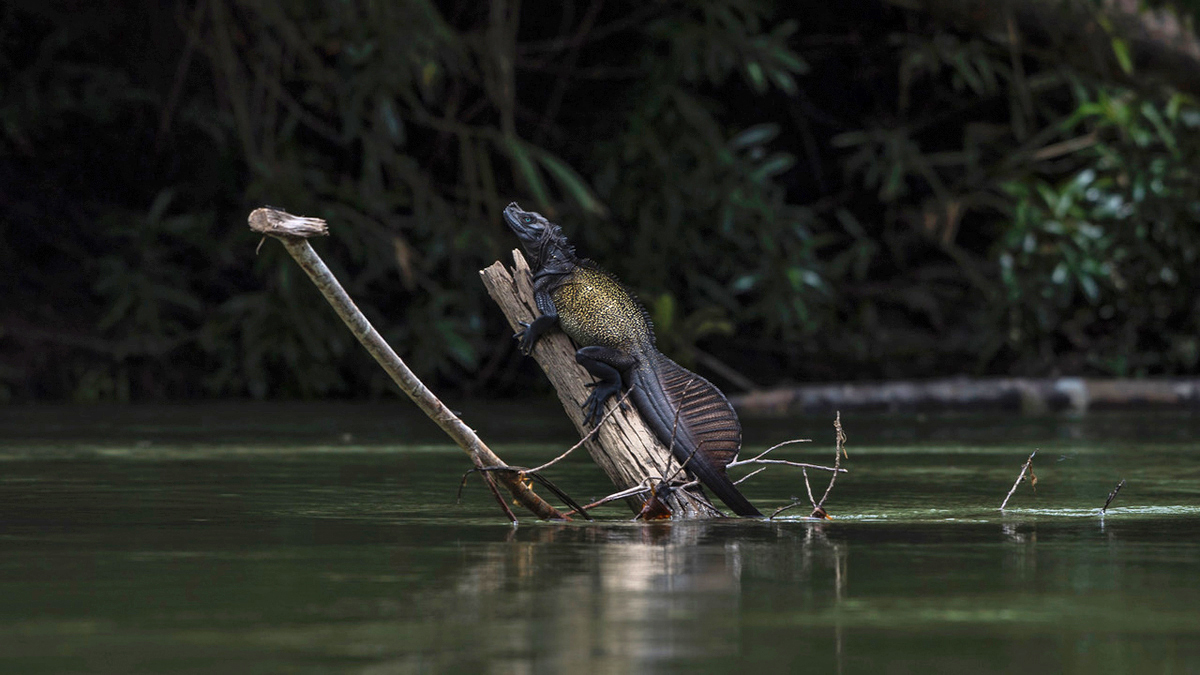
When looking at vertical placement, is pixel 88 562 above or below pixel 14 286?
below

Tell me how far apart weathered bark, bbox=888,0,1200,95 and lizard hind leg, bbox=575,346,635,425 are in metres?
6.38

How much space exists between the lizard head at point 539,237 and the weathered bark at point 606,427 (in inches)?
1.7

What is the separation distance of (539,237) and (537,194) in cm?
458

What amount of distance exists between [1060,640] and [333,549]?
1.43 meters

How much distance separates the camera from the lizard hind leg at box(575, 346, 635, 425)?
3977 millimetres

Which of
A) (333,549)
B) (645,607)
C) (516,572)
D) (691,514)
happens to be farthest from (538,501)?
(645,607)

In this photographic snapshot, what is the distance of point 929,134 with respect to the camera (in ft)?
41.8

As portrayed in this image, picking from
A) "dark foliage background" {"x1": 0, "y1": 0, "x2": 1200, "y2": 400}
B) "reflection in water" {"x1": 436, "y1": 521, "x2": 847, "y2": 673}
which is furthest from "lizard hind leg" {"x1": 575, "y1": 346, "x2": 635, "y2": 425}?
"dark foliage background" {"x1": 0, "y1": 0, "x2": 1200, "y2": 400}

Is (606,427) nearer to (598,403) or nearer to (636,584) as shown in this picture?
(598,403)

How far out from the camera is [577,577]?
8.83 feet

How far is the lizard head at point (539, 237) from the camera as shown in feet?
14.1

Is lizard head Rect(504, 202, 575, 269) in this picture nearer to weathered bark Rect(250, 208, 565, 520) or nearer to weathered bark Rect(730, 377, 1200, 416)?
weathered bark Rect(250, 208, 565, 520)

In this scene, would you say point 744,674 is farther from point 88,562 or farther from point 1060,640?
point 88,562

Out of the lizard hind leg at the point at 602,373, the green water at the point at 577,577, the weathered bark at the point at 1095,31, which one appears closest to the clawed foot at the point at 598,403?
the lizard hind leg at the point at 602,373
